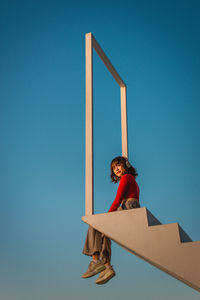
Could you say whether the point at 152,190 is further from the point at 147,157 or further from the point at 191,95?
the point at 191,95

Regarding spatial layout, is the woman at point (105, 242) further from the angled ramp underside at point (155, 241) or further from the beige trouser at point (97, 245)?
the angled ramp underside at point (155, 241)

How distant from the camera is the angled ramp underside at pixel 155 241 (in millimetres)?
3504

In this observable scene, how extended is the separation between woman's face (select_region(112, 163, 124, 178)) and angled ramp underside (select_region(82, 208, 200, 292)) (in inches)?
31.4

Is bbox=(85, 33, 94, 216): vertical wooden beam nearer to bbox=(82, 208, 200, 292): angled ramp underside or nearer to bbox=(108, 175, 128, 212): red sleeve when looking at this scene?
bbox=(82, 208, 200, 292): angled ramp underside

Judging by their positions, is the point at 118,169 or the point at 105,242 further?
the point at 118,169

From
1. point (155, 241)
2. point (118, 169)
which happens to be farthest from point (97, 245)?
point (118, 169)

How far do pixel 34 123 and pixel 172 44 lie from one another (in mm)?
2965

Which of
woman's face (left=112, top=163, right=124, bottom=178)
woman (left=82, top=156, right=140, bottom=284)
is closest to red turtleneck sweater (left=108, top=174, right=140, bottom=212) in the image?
woman (left=82, top=156, right=140, bottom=284)

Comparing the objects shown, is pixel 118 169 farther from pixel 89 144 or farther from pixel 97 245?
pixel 97 245

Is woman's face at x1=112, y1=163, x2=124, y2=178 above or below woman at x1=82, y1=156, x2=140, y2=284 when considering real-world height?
above

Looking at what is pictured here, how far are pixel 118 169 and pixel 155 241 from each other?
1.10 m

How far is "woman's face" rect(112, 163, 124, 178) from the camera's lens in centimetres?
453

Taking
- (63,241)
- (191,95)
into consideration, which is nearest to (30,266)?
(63,241)

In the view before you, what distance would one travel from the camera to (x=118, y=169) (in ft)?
14.9
